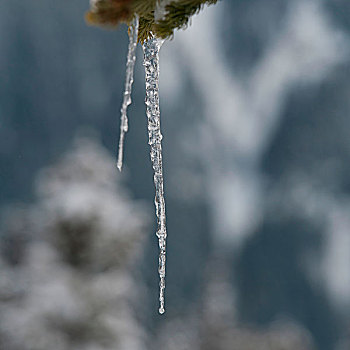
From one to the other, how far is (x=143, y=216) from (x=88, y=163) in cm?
86

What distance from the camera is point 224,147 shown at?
8859 millimetres

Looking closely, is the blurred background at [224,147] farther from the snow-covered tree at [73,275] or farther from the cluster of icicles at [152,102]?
the cluster of icicles at [152,102]

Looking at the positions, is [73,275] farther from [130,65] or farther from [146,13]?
[146,13]

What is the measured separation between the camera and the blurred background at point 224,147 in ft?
20.2

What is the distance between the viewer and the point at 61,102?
855cm

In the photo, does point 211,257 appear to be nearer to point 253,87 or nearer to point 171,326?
point 171,326

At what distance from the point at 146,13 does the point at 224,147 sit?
28.1ft

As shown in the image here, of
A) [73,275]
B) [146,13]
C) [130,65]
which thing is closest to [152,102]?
[130,65]

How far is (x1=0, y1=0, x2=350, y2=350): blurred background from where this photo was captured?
20.2ft

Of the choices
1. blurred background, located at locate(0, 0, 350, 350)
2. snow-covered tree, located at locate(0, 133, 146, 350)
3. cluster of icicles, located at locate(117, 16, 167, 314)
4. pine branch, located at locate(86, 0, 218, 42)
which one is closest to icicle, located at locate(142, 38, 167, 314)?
cluster of icicles, located at locate(117, 16, 167, 314)

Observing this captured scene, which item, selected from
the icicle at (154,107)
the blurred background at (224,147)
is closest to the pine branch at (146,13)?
the icicle at (154,107)

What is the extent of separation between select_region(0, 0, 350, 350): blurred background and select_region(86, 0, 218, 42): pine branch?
13.9 feet

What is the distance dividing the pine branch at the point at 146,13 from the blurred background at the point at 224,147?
4.25 m

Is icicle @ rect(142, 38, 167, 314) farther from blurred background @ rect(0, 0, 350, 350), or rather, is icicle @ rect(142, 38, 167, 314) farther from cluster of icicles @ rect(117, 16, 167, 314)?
blurred background @ rect(0, 0, 350, 350)
